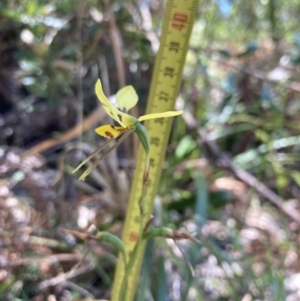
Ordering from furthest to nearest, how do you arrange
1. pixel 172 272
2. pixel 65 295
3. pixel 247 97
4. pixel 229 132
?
pixel 247 97 → pixel 229 132 → pixel 172 272 → pixel 65 295

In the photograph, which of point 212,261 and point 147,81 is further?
point 147,81

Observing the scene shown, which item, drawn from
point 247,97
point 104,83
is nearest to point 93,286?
point 104,83

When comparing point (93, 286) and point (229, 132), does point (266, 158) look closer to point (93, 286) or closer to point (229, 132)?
point (229, 132)

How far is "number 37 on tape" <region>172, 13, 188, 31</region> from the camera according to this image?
25.8 inches

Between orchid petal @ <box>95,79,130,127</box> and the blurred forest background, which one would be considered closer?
orchid petal @ <box>95,79,130,127</box>

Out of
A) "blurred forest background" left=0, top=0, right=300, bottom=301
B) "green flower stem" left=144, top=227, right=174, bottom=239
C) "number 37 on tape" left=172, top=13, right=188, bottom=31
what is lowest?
"blurred forest background" left=0, top=0, right=300, bottom=301

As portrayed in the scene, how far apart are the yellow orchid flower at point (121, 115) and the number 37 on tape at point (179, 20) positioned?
9.1 inches

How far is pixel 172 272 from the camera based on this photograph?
1.05 m

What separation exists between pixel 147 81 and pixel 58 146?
0.33 m

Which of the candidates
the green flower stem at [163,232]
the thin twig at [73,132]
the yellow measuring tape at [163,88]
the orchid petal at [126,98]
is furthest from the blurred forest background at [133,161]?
the orchid petal at [126,98]

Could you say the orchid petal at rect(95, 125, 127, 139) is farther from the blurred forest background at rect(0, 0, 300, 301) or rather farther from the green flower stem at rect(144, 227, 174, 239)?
the blurred forest background at rect(0, 0, 300, 301)

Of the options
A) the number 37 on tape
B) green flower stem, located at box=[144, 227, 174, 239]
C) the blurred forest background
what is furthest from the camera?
the blurred forest background

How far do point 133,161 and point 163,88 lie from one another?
1.83ft

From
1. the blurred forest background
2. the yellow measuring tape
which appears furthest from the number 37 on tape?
the blurred forest background
